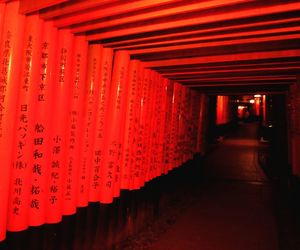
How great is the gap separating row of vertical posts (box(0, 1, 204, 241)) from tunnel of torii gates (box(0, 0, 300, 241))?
0.01m

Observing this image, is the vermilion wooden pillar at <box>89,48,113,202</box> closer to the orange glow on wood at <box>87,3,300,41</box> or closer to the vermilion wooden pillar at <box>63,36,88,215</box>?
the vermilion wooden pillar at <box>63,36,88,215</box>

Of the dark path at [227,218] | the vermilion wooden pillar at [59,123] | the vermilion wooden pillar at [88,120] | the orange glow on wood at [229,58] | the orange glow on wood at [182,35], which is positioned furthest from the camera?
the dark path at [227,218]

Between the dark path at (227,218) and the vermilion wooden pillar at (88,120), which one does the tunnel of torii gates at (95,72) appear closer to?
the vermilion wooden pillar at (88,120)

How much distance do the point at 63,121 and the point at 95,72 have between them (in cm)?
110

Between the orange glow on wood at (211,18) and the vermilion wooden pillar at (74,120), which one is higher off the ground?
the orange glow on wood at (211,18)

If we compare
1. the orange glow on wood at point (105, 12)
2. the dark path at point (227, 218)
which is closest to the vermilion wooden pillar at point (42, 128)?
the orange glow on wood at point (105, 12)

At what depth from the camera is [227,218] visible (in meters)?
Answer: 7.82

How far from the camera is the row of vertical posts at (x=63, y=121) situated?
3172 mm

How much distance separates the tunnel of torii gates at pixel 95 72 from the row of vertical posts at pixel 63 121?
1cm

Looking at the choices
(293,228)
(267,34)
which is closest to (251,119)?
(293,228)

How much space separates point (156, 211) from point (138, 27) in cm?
559

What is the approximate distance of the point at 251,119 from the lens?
5353 centimetres

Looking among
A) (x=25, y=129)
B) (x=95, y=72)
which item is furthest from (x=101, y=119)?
(x=25, y=129)

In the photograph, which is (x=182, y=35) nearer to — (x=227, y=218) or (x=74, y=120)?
(x=74, y=120)
